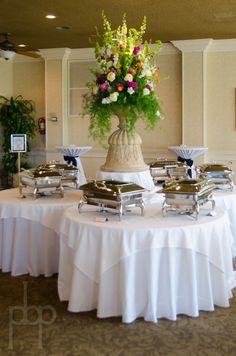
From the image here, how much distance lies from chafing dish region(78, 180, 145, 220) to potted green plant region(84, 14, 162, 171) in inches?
23.7

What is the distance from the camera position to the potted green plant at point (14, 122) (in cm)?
870

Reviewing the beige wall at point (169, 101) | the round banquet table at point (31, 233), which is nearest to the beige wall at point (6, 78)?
the beige wall at point (169, 101)

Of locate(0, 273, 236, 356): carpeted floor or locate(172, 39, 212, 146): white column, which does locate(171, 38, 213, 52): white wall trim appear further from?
locate(0, 273, 236, 356): carpeted floor

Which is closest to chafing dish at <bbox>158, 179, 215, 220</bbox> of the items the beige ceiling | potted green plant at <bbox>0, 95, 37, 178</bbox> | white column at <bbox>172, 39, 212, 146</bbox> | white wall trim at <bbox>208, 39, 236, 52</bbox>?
the beige ceiling

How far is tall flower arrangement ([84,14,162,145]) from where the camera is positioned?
352 centimetres

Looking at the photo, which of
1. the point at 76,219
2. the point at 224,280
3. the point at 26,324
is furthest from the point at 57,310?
the point at 224,280

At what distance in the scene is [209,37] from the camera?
726 centimetres

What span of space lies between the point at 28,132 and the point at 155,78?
5516 mm

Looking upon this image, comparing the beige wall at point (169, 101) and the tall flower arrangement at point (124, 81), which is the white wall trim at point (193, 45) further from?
the tall flower arrangement at point (124, 81)

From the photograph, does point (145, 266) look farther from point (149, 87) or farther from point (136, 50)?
point (136, 50)

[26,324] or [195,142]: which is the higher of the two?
[195,142]

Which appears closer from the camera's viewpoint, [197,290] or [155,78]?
[197,290]

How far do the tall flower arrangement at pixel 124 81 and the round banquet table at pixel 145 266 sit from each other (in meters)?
1.06

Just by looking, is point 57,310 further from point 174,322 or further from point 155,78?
point 155,78
